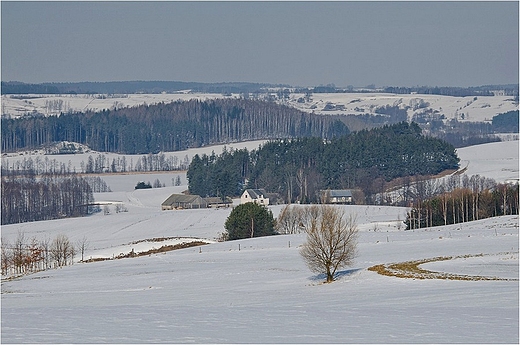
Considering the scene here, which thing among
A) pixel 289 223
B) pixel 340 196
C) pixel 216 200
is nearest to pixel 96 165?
pixel 216 200

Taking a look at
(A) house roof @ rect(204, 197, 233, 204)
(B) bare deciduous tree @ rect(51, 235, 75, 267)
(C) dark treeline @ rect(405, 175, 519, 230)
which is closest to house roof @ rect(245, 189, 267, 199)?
(A) house roof @ rect(204, 197, 233, 204)

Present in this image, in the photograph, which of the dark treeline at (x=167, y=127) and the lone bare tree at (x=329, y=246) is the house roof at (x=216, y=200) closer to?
the lone bare tree at (x=329, y=246)

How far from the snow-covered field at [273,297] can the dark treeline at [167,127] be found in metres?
110

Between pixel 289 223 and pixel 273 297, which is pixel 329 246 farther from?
pixel 289 223

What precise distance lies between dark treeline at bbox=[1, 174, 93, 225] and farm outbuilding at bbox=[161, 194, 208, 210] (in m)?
7.90

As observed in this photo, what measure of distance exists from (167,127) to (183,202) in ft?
276

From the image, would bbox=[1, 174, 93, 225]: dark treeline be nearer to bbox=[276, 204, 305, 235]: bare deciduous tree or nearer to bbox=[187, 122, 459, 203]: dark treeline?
bbox=[187, 122, 459, 203]: dark treeline

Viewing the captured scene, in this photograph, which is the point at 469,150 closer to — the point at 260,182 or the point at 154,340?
the point at 260,182

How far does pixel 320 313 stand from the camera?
18.7m

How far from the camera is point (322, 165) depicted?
10062 centimetres

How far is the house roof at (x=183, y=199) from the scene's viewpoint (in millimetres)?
85500

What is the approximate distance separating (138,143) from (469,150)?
63.5 m

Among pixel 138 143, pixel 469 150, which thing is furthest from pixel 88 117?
pixel 469 150

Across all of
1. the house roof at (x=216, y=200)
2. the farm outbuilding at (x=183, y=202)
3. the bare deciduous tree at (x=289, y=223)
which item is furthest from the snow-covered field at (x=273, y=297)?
the house roof at (x=216, y=200)
